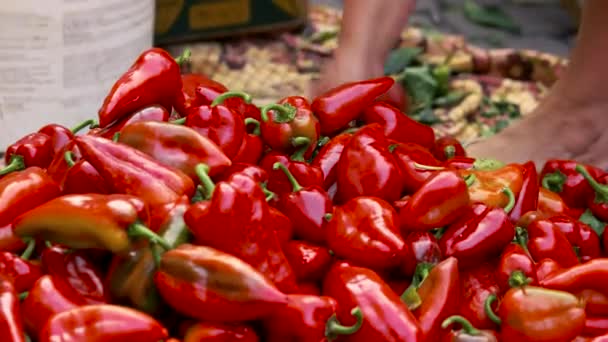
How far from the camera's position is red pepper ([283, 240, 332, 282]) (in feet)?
4.27

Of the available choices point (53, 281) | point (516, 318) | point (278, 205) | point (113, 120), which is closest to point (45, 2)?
point (113, 120)

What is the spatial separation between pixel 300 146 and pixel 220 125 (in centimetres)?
17

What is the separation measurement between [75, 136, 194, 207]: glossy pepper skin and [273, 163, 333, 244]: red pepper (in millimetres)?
165

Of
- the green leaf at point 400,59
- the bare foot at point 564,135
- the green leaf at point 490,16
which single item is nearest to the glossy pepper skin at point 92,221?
the bare foot at point 564,135

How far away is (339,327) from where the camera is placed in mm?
1172

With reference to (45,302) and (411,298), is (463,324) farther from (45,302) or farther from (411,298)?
(45,302)

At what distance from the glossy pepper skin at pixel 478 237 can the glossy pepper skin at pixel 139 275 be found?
0.42m

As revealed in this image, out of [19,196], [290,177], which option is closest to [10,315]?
[19,196]

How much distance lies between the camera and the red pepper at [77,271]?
3.87 ft

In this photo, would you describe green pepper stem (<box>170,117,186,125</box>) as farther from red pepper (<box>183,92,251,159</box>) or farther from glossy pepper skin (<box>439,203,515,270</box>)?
glossy pepper skin (<box>439,203,515,270</box>)

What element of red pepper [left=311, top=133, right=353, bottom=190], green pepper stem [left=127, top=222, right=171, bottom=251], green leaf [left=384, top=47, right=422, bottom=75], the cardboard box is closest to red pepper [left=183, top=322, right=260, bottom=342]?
green pepper stem [left=127, top=222, right=171, bottom=251]

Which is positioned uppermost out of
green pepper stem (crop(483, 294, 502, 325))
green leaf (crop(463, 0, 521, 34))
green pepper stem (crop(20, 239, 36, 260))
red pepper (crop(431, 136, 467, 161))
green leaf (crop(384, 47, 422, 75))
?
green pepper stem (crop(20, 239, 36, 260))

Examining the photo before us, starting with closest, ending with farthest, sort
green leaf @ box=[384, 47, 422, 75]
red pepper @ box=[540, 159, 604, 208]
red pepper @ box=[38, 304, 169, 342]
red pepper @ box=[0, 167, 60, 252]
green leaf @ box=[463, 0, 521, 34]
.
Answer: red pepper @ box=[38, 304, 169, 342] < red pepper @ box=[0, 167, 60, 252] < red pepper @ box=[540, 159, 604, 208] < green leaf @ box=[384, 47, 422, 75] < green leaf @ box=[463, 0, 521, 34]

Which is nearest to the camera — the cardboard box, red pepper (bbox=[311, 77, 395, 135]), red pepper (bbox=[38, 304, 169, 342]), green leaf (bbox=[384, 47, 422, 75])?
red pepper (bbox=[38, 304, 169, 342])
